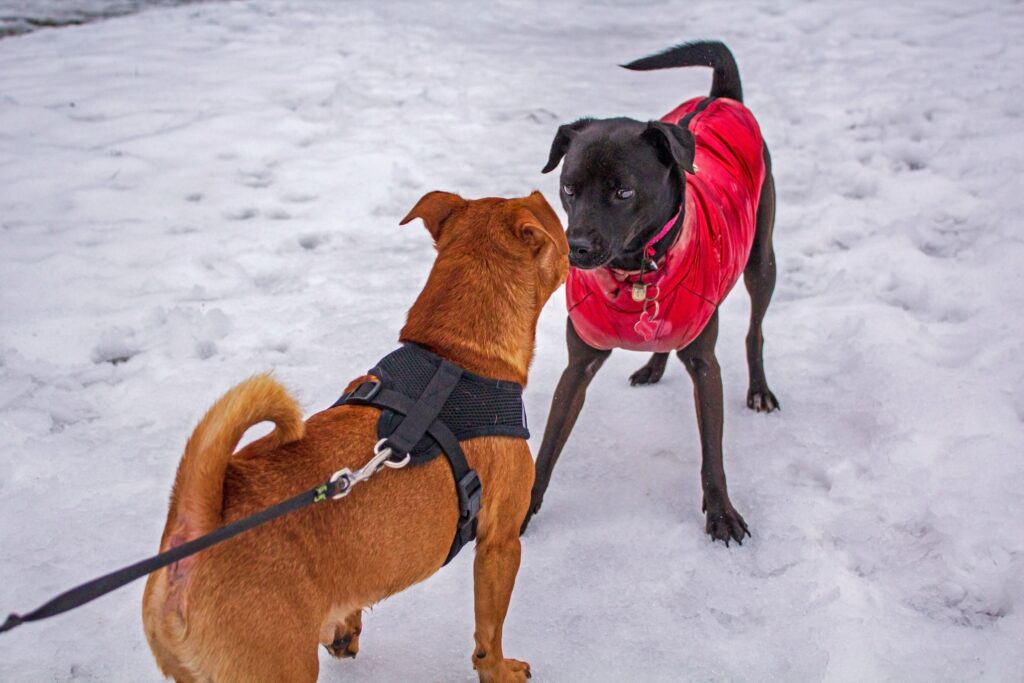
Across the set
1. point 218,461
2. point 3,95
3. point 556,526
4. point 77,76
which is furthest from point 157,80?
point 218,461

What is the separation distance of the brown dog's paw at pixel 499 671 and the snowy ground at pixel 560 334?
0.12 metres

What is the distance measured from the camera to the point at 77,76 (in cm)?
734

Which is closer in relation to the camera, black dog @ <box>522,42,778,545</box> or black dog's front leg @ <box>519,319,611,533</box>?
black dog @ <box>522,42,778,545</box>

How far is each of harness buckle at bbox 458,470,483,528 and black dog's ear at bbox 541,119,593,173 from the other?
5.46ft

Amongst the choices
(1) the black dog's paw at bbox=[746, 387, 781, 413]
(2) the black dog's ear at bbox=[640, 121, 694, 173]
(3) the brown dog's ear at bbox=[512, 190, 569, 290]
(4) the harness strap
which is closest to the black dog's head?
(2) the black dog's ear at bbox=[640, 121, 694, 173]

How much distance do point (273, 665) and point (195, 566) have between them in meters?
0.30

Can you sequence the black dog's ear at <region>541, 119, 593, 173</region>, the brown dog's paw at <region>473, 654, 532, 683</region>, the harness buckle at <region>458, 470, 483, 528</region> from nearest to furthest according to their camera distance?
the harness buckle at <region>458, 470, 483, 528</region>, the brown dog's paw at <region>473, 654, 532, 683</region>, the black dog's ear at <region>541, 119, 593, 173</region>

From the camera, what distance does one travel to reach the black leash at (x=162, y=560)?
1369 millimetres

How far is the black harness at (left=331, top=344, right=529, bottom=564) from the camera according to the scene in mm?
2104

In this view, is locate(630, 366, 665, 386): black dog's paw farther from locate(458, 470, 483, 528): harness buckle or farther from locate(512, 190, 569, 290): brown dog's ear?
locate(458, 470, 483, 528): harness buckle

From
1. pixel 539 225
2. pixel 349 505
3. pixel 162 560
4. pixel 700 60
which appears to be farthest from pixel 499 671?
pixel 700 60

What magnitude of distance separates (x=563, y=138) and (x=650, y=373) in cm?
147

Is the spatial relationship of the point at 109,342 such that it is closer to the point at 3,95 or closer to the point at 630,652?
the point at 630,652

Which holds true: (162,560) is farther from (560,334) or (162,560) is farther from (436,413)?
(560,334)
